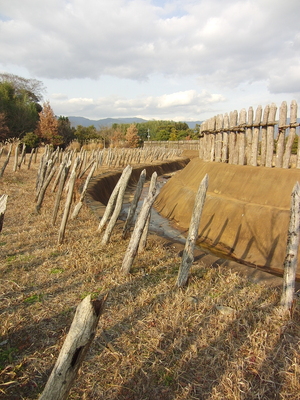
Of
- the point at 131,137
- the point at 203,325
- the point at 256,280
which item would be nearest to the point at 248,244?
the point at 256,280

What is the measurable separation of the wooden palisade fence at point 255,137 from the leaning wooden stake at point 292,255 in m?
3.22

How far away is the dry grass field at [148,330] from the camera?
227 cm

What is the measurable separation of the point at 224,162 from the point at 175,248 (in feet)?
13.3

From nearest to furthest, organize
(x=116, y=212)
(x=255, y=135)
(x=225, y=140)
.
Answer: (x=116, y=212), (x=255, y=135), (x=225, y=140)

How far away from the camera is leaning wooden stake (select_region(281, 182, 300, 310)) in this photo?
3.21 m

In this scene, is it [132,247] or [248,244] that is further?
[248,244]

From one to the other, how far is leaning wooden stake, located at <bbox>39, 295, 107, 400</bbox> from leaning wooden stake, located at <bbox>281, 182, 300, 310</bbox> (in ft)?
7.48

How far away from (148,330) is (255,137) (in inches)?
215

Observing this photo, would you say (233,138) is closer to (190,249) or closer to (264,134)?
(264,134)

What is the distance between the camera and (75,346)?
169 centimetres

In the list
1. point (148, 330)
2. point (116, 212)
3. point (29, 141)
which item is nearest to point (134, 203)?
point (116, 212)

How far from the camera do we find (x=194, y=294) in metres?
3.60

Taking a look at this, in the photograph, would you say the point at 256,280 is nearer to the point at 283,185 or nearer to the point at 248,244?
the point at 248,244

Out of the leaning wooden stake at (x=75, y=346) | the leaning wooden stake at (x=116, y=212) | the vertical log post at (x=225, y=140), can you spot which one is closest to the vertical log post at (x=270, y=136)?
the vertical log post at (x=225, y=140)
